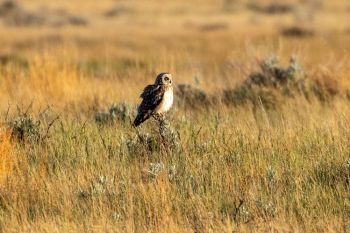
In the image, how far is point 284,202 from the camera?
19.3 feet

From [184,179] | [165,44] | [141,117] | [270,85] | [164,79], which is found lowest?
[184,179]

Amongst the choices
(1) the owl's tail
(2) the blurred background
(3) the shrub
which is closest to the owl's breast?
(1) the owl's tail

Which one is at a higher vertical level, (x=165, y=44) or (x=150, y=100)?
(x=165, y=44)

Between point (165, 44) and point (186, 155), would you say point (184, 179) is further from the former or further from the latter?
point (165, 44)

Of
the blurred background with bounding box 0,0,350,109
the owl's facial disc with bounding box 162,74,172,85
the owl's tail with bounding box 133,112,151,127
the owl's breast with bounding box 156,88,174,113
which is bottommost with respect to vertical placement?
the owl's tail with bounding box 133,112,151,127

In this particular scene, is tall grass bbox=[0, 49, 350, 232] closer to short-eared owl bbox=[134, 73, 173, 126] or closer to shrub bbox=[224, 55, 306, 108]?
short-eared owl bbox=[134, 73, 173, 126]

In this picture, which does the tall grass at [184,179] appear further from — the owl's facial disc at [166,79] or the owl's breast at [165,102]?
the owl's facial disc at [166,79]

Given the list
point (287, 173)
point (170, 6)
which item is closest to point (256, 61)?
point (287, 173)

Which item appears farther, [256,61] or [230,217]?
[256,61]

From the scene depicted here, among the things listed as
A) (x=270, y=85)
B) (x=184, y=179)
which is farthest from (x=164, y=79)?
(x=270, y=85)

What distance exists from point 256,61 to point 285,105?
1843 mm

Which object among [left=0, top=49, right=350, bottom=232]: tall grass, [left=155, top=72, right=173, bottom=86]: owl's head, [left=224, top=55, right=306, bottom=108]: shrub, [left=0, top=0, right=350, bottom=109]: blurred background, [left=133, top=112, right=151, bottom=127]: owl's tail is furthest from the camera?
[left=0, top=0, right=350, bottom=109]: blurred background

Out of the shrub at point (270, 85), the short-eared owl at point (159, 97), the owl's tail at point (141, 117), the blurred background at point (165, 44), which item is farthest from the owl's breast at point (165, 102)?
the blurred background at point (165, 44)

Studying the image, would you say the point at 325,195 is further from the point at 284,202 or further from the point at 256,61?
the point at 256,61
